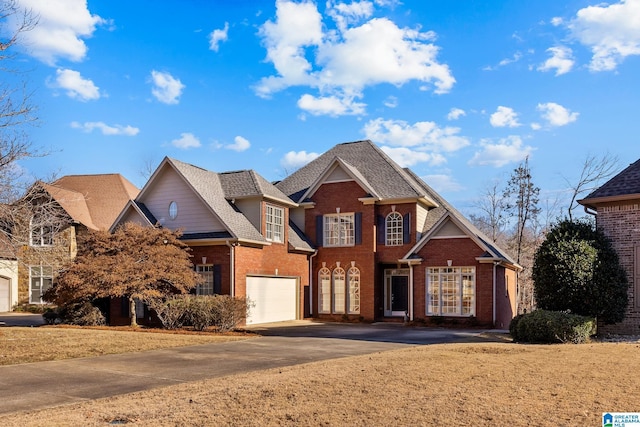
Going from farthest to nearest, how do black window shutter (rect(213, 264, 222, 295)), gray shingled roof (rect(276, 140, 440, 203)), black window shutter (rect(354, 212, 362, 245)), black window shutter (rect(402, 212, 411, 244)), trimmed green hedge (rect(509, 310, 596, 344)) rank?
black window shutter (rect(354, 212, 362, 245)), gray shingled roof (rect(276, 140, 440, 203)), black window shutter (rect(402, 212, 411, 244)), black window shutter (rect(213, 264, 222, 295)), trimmed green hedge (rect(509, 310, 596, 344))

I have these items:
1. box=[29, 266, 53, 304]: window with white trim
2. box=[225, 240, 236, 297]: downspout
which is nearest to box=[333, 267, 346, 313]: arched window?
box=[225, 240, 236, 297]: downspout

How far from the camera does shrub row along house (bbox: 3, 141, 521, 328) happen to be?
84.2 ft

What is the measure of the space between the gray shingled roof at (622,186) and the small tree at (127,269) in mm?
15319

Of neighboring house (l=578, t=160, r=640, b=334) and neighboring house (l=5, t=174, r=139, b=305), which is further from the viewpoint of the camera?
neighboring house (l=578, t=160, r=640, b=334)

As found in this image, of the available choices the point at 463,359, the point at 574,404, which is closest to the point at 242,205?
the point at 463,359

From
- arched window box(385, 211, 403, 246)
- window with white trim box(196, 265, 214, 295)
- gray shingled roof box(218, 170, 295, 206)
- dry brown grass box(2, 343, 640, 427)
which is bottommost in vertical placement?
dry brown grass box(2, 343, 640, 427)

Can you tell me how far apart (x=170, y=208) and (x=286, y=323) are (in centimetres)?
745

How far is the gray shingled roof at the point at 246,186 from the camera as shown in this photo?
27188 millimetres

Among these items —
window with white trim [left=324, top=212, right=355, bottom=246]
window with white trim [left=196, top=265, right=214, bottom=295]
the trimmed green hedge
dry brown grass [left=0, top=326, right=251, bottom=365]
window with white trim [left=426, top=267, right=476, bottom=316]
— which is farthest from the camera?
window with white trim [left=324, top=212, right=355, bottom=246]

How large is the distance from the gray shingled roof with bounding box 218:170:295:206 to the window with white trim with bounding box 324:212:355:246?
234cm

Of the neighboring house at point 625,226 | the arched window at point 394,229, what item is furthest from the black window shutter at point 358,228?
the neighboring house at point 625,226

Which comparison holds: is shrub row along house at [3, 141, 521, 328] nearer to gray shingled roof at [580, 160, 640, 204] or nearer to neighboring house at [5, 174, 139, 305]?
neighboring house at [5, 174, 139, 305]

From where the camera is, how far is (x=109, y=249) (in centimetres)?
2261
